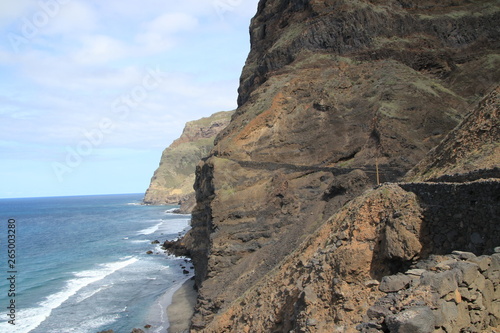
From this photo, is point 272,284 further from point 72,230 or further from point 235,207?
point 72,230

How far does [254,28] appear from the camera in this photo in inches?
2032

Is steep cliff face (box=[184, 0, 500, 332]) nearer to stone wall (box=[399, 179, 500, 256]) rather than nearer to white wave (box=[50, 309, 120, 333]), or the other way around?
stone wall (box=[399, 179, 500, 256])

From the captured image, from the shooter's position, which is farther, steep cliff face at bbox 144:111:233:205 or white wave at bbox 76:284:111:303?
steep cliff face at bbox 144:111:233:205

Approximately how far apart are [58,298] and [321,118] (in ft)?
86.4

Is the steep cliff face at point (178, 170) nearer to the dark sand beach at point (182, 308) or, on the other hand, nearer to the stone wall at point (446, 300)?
the dark sand beach at point (182, 308)

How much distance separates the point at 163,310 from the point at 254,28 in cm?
3637

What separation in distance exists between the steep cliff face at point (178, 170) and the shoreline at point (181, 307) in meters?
129

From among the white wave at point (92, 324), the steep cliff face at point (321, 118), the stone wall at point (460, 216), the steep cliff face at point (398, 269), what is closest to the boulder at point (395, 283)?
the steep cliff face at point (398, 269)

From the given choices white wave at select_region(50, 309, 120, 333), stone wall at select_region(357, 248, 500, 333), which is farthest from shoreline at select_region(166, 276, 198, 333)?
stone wall at select_region(357, 248, 500, 333)

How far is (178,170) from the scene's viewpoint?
177750 millimetres

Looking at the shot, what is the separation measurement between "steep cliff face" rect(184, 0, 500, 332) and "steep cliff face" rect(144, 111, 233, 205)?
12639 cm

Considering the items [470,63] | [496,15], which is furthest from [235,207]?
[496,15]

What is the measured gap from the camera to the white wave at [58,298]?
27625mm

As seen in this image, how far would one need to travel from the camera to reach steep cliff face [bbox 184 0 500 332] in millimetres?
23766
